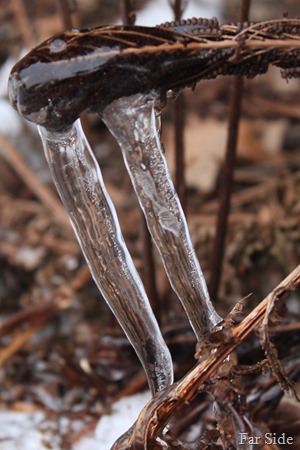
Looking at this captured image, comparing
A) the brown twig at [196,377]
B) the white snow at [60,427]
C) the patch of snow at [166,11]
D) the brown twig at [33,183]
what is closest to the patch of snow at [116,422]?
the white snow at [60,427]

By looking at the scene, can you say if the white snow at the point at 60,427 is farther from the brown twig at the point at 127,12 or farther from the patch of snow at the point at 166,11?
the patch of snow at the point at 166,11

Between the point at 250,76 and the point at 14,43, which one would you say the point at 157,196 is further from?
the point at 14,43

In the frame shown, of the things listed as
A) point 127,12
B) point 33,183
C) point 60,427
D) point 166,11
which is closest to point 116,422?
point 60,427

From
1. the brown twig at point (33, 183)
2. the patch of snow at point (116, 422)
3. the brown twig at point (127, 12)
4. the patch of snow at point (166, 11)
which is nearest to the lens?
the brown twig at point (127, 12)

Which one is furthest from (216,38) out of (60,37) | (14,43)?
(14,43)

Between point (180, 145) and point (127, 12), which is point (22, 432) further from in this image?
point (127, 12)

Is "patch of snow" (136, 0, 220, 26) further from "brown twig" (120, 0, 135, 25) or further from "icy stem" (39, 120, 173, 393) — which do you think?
"icy stem" (39, 120, 173, 393)
